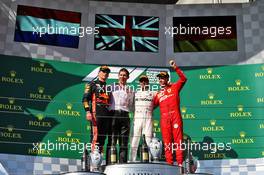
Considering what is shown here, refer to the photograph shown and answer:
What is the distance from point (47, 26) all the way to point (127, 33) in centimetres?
260

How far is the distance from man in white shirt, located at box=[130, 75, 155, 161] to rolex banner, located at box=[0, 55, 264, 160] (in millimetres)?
399

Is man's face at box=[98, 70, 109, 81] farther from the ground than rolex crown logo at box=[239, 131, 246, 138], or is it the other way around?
man's face at box=[98, 70, 109, 81]

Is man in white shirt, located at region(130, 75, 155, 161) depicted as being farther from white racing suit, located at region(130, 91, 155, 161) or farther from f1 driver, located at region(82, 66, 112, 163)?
f1 driver, located at region(82, 66, 112, 163)

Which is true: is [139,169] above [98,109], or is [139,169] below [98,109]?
below

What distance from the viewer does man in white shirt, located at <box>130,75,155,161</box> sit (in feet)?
48.2

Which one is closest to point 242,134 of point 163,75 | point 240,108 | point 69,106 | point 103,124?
point 240,108

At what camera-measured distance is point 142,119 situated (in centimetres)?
1488

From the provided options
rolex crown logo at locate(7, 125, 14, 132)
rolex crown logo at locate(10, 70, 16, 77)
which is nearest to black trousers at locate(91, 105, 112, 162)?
rolex crown logo at locate(7, 125, 14, 132)

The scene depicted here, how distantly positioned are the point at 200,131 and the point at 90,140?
10.9ft

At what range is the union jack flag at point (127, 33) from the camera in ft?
53.1

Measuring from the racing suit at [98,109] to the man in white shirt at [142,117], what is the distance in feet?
2.49

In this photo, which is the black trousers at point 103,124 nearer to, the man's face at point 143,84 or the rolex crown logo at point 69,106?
the rolex crown logo at point 69,106

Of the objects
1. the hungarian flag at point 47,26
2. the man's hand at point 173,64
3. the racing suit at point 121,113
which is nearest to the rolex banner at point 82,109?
the man's hand at point 173,64

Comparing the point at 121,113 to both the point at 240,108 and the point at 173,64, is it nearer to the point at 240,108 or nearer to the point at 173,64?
the point at 173,64
